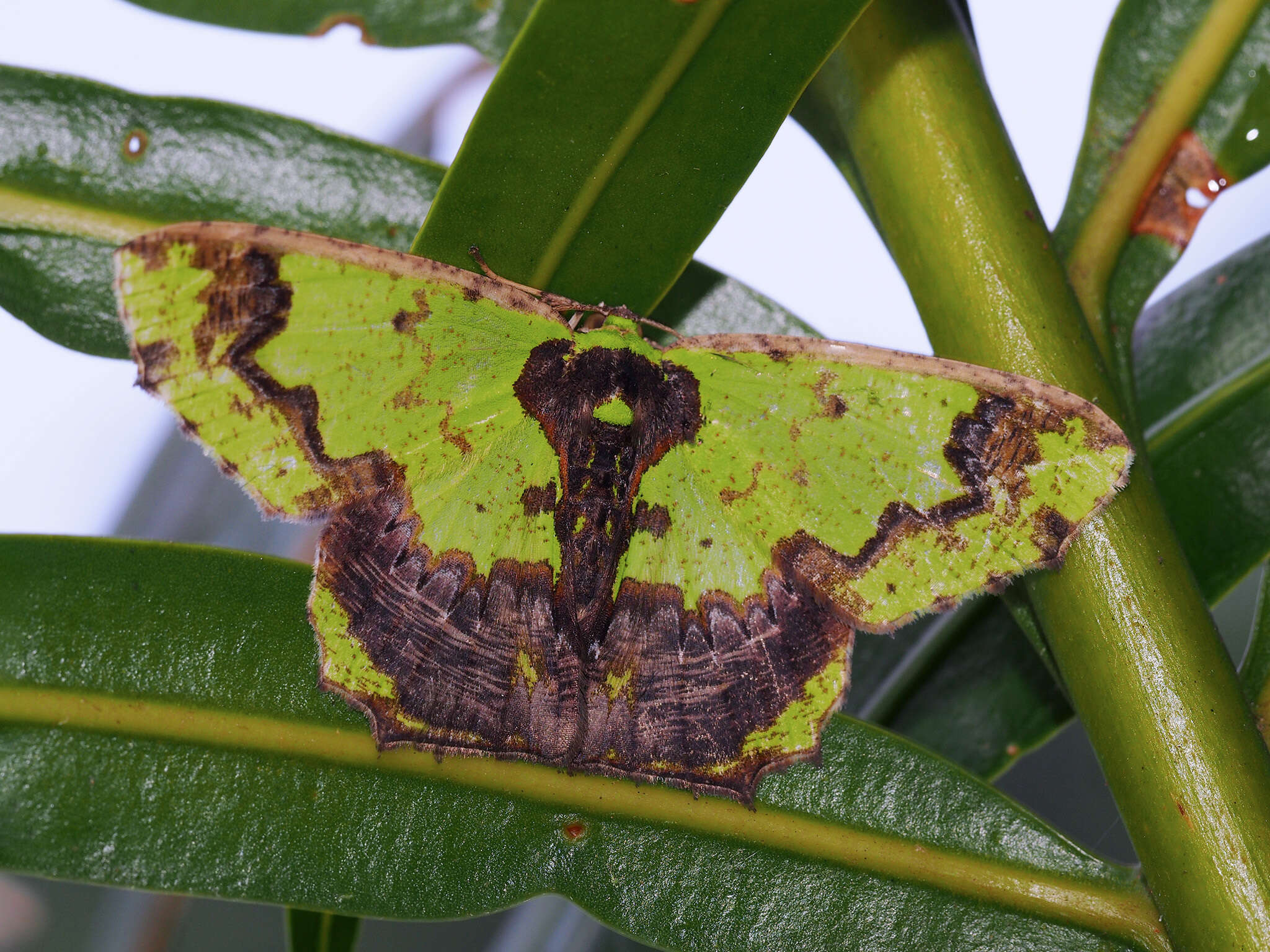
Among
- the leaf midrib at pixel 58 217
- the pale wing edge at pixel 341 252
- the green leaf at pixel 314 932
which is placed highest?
the pale wing edge at pixel 341 252

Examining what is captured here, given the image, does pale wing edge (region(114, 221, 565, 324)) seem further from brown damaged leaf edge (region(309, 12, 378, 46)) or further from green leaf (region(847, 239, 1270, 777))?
green leaf (region(847, 239, 1270, 777))

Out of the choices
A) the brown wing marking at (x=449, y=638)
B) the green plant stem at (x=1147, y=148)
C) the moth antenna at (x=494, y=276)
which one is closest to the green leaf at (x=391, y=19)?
the moth antenna at (x=494, y=276)

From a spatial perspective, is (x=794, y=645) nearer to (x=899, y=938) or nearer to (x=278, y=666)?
(x=899, y=938)

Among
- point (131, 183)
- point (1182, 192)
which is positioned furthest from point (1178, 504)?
point (131, 183)

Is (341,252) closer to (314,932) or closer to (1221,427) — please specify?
(314,932)

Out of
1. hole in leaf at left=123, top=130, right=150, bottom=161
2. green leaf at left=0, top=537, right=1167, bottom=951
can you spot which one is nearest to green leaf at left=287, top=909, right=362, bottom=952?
green leaf at left=0, top=537, right=1167, bottom=951

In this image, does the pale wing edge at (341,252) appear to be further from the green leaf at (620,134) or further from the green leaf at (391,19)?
the green leaf at (391,19)

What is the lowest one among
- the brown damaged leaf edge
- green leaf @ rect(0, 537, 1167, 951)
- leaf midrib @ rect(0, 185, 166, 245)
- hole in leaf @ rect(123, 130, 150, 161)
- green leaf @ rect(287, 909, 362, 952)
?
green leaf @ rect(287, 909, 362, 952)
